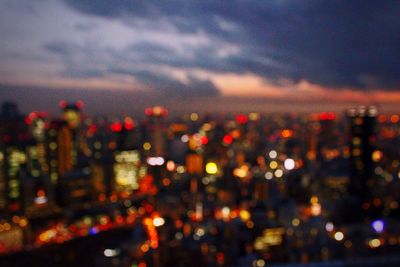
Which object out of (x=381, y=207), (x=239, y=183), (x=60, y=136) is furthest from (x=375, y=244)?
(x=60, y=136)

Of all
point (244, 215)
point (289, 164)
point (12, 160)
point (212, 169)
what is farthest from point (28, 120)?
point (289, 164)

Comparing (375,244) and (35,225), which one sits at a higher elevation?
(375,244)

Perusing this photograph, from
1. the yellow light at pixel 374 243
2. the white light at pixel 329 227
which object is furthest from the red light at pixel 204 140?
the yellow light at pixel 374 243

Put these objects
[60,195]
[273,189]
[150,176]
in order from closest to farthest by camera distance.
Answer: [273,189] → [60,195] → [150,176]

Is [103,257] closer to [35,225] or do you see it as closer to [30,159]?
[35,225]

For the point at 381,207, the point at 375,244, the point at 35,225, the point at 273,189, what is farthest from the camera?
the point at 273,189

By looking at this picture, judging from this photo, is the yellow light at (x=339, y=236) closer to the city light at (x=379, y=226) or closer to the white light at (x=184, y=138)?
the city light at (x=379, y=226)
